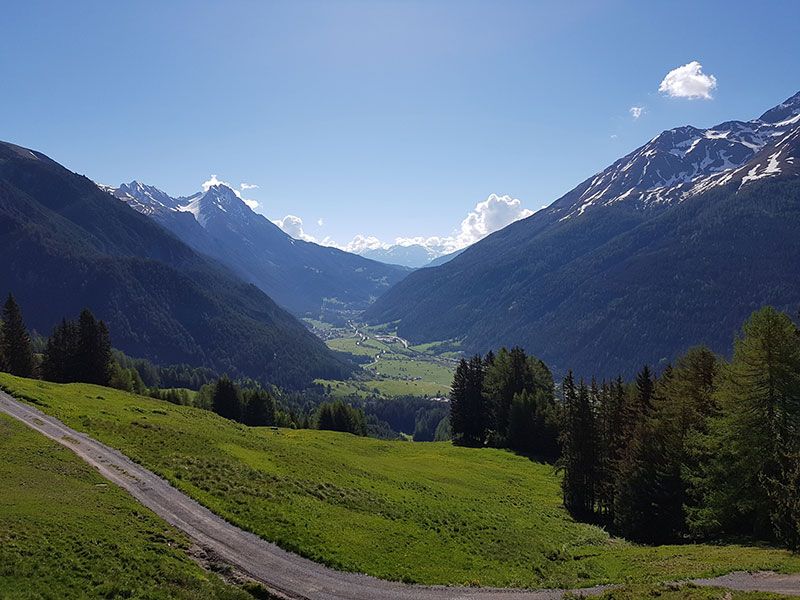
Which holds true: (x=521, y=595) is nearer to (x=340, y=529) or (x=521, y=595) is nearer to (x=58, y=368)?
(x=340, y=529)

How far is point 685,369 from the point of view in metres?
55.8

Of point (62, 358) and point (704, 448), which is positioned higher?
point (704, 448)

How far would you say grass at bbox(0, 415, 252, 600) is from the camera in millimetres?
21109

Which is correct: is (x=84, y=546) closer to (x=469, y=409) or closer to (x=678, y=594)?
(x=678, y=594)

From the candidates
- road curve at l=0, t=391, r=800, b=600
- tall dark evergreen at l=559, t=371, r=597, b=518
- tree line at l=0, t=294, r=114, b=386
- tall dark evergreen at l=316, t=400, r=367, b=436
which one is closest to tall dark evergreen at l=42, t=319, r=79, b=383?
tree line at l=0, t=294, r=114, b=386

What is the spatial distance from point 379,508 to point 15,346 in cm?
8320

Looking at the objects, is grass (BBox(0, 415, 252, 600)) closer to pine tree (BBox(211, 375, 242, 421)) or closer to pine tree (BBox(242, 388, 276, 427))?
pine tree (BBox(211, 375, 242, 421))

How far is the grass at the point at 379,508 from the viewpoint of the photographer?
3120 cm

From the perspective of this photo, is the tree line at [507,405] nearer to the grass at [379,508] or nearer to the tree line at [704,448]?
the grass at [379,508]

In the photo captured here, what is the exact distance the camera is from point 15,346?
91375 millimetres

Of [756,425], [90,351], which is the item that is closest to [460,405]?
[756,425]

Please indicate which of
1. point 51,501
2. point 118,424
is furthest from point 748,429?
point 118,424

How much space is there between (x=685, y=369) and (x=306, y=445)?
45.6 meters

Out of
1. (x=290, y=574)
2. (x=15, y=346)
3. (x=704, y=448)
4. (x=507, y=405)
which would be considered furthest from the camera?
(x=507, y=405)
